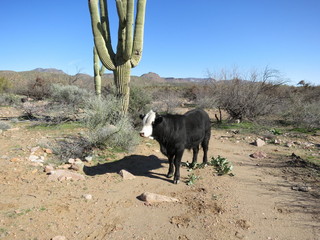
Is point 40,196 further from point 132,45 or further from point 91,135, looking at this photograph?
point 132,45

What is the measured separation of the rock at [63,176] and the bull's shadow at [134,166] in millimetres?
337

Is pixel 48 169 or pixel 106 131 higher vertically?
pixel 106 131

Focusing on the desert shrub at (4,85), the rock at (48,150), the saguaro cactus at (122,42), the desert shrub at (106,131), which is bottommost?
the rock at (48,150)

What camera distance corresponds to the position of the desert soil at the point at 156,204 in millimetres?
2904

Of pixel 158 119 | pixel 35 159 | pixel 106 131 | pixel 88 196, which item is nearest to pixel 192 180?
pixel 158 119

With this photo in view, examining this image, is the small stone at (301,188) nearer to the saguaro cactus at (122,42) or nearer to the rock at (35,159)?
the rock at (35,159)

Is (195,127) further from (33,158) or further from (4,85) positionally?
(4,85)

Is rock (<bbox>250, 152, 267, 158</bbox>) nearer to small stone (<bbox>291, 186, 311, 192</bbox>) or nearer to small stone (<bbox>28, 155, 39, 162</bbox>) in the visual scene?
small stone (<bbox>291, 186, 311, 192</bbox>)

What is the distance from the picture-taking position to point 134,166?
17.8 ft

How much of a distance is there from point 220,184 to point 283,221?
141 centimetres

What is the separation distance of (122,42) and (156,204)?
705 cm

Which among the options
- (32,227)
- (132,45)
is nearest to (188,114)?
(32,227)

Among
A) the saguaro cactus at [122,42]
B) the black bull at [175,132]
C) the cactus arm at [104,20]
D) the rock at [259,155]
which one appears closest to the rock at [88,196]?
the black bull at [175,132]

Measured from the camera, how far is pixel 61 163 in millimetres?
5188
